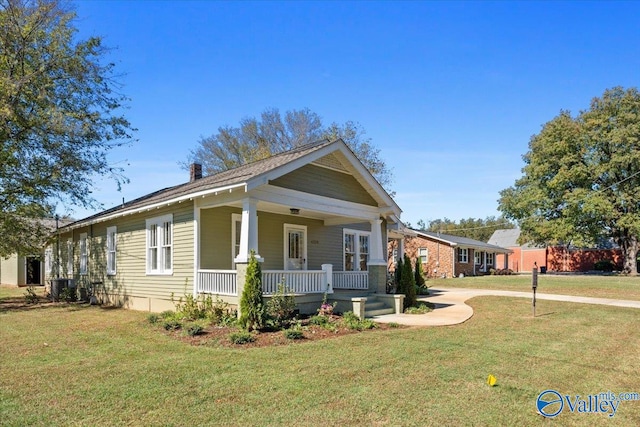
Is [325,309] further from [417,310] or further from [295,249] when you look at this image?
[295,249]

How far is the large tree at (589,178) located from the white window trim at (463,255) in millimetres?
6558

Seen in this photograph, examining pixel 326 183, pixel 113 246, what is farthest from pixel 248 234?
pixel 113 246

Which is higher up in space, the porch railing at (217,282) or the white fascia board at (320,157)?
the white fascia board at (320,157)

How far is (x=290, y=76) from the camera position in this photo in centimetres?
1644

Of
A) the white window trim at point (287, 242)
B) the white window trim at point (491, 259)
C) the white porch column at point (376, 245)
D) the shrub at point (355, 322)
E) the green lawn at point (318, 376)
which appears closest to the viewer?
the green lawn at point (318, 376)

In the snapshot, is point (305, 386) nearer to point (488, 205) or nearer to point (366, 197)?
point (366, 197)

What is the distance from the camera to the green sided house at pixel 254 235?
35.8ft

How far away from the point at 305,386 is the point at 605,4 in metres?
11.9

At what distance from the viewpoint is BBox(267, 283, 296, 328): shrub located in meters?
10.0

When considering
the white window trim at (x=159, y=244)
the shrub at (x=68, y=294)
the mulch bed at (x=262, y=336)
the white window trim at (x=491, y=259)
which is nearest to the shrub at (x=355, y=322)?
the mulch bed at (x=262, y=336)

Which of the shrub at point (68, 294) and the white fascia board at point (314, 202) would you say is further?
the shrub at point (68, 294)

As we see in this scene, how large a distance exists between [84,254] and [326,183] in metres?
11.6

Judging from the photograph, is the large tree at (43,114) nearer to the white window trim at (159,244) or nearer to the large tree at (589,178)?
the white window trim at (159,244)

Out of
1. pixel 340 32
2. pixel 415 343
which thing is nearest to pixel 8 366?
pixel 415 343
